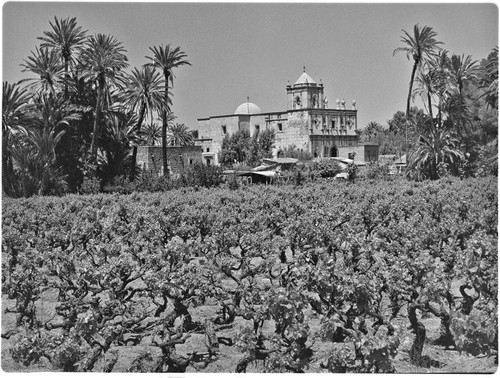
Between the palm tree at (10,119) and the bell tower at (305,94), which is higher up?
the bell tower at (305,94)

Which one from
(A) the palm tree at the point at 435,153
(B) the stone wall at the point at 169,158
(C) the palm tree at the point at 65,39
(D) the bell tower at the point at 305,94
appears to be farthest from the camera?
(D) the bell tower at the point at 305,94

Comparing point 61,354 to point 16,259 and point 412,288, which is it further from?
point 16,259

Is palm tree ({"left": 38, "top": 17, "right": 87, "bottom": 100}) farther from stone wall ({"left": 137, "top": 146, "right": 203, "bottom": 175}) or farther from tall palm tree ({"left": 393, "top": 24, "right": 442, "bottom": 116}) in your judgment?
stone wall ({"left": 137, "top": 146, "right": 203, "bottom": 175})

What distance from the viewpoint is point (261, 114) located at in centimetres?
6141

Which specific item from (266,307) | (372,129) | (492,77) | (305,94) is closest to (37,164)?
(492,77)

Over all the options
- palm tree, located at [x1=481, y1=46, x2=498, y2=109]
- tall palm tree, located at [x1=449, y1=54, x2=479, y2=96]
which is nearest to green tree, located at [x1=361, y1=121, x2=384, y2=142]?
tall palm tree, located at [x1=449, y1=54, x2=479, y2=96]

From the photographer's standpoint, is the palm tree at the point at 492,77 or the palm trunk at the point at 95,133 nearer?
the palm tree at the point at 492,77

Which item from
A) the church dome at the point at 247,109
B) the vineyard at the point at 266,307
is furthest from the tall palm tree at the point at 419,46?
the church dome at the point at 247,109

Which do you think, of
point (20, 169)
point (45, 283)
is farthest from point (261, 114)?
point (45, 283)

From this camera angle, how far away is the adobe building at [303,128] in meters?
54.3

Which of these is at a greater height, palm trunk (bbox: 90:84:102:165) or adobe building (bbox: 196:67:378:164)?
adobe building (bbox: 196:67:378:164)

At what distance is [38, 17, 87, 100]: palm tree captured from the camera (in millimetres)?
11948

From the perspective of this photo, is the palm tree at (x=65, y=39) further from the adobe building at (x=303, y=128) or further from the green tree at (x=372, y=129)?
the green tree at (x=372, y=129)

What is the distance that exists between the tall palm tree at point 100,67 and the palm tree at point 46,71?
616 millimetres
